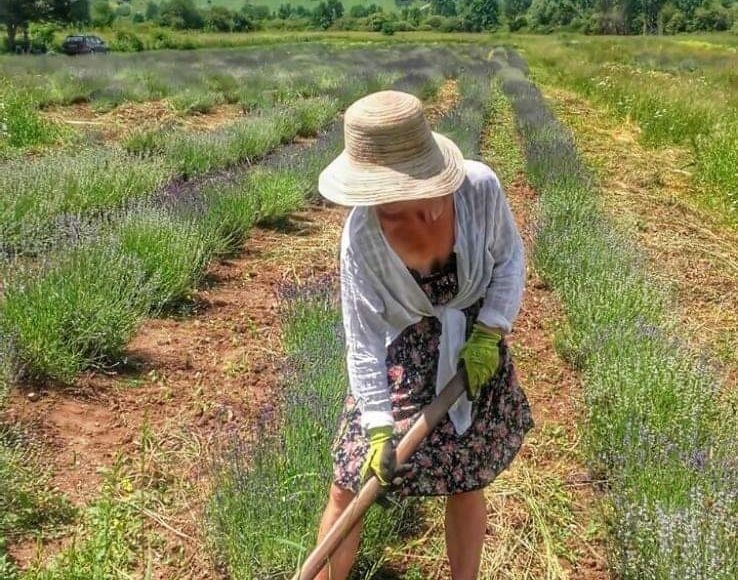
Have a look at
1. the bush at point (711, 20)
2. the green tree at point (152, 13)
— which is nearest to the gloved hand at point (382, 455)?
the green tree at point (152, 13)

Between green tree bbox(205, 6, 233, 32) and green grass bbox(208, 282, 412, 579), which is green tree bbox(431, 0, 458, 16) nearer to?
green tree bbox(205, 6, 233, 32)

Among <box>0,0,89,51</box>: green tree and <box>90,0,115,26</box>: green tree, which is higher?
<box>0,0,89,51</box>: green tree

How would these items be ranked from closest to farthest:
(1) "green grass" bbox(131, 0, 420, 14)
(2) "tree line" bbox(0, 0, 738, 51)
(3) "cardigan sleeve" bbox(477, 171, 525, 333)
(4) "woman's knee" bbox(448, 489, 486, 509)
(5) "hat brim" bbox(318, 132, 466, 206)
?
1. (5) "hat brim" bbox(318, 132, 466, 206)
2. (3) "cardigan sleeve" bbox(477, 171, 525, 333)
3. (4) "woman's knee" bbox(448, 489, 486, 509)
4. (2) "tree line" bbox(0, 0, 738, 51)
5. (1) "green grass" bbox(131, 0, 420, 14)

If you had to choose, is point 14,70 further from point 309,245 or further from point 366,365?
point 366,365

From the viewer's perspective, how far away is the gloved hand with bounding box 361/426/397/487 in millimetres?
1901

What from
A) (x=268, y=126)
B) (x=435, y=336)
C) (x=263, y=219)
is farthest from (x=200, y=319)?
(x=268, y=126)

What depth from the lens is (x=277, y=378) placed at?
3555 millimetres

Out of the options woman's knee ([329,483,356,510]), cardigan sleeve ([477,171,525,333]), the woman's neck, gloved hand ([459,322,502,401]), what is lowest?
woman's knee ([329,483,356,510])

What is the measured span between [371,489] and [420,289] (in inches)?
19.6

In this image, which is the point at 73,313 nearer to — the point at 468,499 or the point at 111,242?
the point at 111,242

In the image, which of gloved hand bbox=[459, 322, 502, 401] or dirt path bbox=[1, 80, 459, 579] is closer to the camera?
gloved hand bbox=[459, 322, 502, 401]

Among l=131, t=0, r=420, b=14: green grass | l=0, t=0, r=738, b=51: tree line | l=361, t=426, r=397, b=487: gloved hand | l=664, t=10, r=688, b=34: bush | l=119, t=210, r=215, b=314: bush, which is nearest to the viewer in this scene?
l=361, t=426, r=397, b=487: gloved hand

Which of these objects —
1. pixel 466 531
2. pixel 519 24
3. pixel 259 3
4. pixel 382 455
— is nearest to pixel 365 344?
pixel 382 455

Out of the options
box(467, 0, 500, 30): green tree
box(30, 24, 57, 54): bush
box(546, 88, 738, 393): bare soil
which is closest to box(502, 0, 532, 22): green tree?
box(467, 0, 500, 30): green tree
